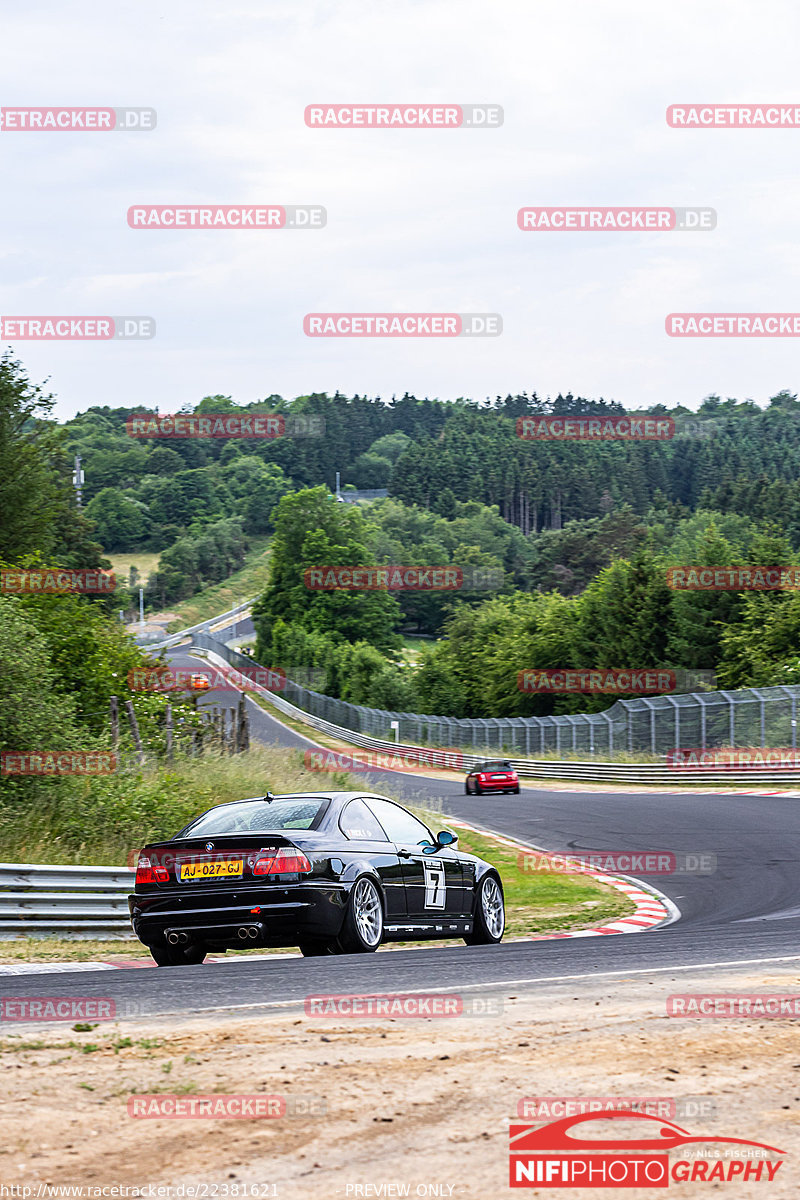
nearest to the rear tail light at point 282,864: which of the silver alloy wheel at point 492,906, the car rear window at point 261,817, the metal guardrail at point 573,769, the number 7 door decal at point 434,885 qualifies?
the car rear window at point 261,817

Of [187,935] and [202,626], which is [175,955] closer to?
[187,935]

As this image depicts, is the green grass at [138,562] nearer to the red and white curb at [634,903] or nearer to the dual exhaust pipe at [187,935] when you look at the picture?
the red and white curb at [634,903]

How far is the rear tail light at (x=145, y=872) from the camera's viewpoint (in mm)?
9781

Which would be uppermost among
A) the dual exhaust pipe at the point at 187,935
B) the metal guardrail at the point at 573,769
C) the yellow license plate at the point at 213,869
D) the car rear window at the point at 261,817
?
the car rear window at the point at 261,817

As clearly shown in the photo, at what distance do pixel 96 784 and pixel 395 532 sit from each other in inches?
5849

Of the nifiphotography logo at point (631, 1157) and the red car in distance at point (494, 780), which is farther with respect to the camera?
the red car in distance at point (494, 780)

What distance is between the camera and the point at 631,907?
16.2 metres

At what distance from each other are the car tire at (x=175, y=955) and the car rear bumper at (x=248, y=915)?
13 centimetres

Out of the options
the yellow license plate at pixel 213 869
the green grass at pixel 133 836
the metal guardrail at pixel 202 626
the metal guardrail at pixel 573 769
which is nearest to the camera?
the yellow license plate at pixel 213 869

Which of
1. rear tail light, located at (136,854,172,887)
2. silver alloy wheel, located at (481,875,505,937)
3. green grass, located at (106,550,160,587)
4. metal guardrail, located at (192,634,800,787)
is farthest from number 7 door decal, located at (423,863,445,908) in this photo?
green grass, located at (106,550,160,587)

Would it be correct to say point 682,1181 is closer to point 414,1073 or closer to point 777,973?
point 414,1073

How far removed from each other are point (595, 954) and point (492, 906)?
188 cm

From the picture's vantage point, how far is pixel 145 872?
982cm

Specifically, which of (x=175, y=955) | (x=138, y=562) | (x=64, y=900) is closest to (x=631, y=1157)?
(x=175, y=955)
